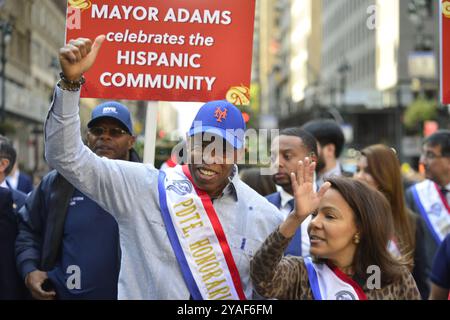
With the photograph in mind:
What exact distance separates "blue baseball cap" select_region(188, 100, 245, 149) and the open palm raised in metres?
0.33

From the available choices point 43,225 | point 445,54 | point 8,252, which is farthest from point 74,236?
point 445,54

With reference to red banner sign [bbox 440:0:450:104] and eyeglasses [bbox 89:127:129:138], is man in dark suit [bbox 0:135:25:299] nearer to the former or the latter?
eyeglasses [bbox 89:127:129:138]

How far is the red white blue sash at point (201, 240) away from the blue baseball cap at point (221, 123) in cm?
26

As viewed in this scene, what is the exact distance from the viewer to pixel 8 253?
4.62 m

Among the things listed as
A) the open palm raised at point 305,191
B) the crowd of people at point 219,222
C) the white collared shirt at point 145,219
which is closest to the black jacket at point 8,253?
the crowd of people at point 219,222

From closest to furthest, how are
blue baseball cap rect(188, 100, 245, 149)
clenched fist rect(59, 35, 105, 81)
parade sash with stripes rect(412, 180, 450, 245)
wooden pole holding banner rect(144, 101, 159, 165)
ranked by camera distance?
clenched fist rect(59, 35, 105, 81)
blue baseball cap rect(188, 100, 245, 149)
wooden pole holding banner rect(144, 101, 159, 165)
parade sash with stripes rect(412, 180, 450, 245)

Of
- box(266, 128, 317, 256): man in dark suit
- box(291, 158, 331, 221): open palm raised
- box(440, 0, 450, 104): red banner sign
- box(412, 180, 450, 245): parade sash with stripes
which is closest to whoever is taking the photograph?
box(291, 158, 331, 221): open palm raised

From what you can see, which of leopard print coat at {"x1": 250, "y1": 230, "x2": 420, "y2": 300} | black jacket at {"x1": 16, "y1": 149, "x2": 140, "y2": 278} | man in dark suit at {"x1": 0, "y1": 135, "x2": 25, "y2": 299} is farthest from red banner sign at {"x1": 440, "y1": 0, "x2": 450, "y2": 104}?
man in dark suit at {"x1": 0, "y1": 135, "x2": 25, "y2": 299}

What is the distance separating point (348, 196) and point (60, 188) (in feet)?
5.51

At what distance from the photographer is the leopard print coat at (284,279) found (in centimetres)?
307

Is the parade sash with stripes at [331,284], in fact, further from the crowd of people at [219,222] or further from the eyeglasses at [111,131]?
the eyeglasses at [111,131]

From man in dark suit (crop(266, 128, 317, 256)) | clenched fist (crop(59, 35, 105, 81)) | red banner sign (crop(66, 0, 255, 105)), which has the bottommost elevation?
man in dark suit (crop(266, 128, 317, 256))

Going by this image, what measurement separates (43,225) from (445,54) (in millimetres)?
2365

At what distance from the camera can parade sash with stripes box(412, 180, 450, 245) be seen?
5746 millimetres
